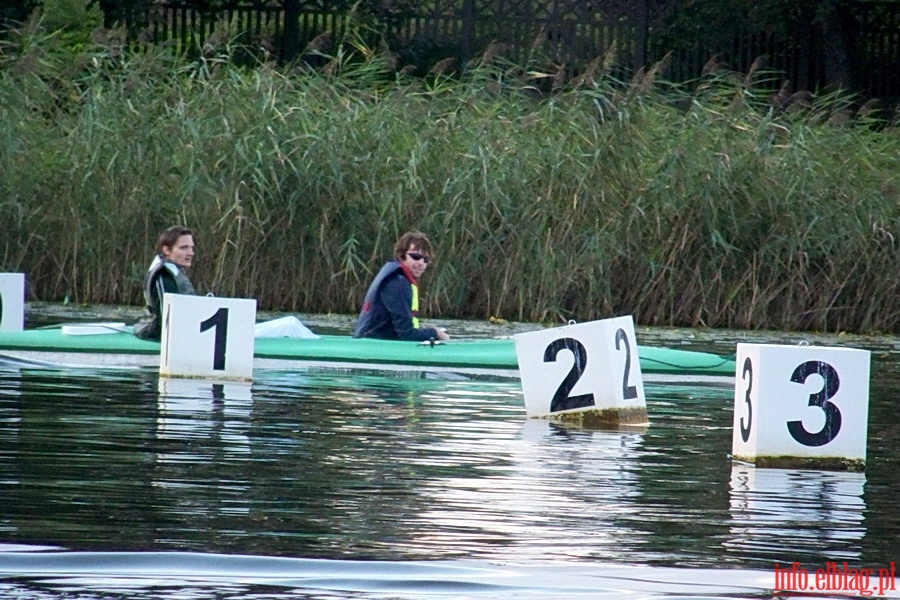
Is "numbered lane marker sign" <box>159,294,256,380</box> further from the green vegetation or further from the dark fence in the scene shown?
the dark fence

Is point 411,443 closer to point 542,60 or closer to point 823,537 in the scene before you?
point 823,537

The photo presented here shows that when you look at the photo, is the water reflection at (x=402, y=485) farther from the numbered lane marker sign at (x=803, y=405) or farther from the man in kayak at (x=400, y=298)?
the man in kayak at (x=400, y=298)

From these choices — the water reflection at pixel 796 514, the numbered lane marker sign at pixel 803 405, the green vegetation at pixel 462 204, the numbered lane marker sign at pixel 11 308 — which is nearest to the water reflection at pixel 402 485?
the water reflection at pixel 796 514

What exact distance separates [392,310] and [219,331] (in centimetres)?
144

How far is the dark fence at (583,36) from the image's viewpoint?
69.2ft

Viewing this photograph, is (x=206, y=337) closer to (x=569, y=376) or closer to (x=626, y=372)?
(x=569, y=376)

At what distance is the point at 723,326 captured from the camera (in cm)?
1547

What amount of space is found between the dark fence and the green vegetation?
17.5 ft

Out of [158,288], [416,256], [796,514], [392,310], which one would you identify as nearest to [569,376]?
[416,256]

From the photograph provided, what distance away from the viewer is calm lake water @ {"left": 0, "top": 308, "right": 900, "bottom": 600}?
Result: 486 centimetres

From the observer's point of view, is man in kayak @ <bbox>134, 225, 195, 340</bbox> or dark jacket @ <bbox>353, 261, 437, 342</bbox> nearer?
man in kayak @ <bbox>134, 225, 195, 340</bbox>

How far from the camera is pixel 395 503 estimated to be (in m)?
6.11

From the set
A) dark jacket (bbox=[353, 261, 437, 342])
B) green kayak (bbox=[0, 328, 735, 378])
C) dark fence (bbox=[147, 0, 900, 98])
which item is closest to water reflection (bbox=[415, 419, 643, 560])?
green kayak (bbox=[0, 328, 735, 378])

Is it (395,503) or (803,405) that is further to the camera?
(803,405)
